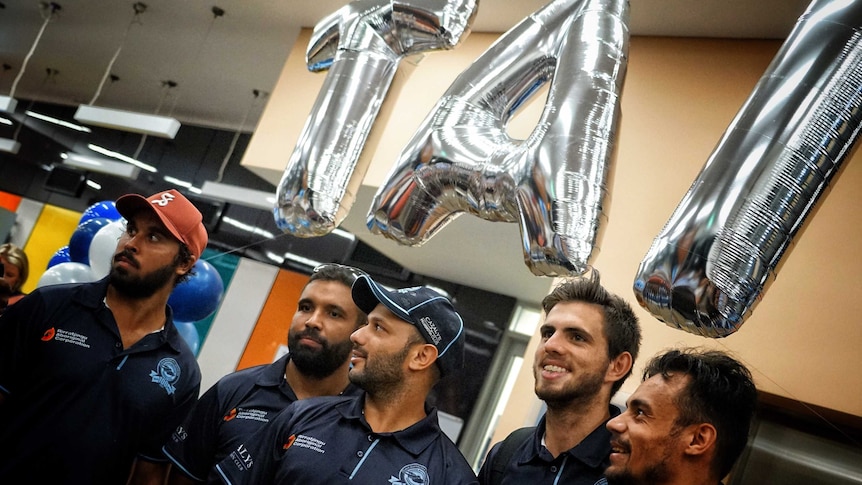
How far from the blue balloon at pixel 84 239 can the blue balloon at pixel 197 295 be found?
0.56 meters

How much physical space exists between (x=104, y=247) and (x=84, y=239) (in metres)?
0.44

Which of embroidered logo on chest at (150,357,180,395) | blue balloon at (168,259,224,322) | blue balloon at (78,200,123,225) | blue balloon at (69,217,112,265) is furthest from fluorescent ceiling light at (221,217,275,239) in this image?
embroidered logo on chest at (150,357,180,395)

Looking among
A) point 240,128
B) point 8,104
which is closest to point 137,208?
point 8,104

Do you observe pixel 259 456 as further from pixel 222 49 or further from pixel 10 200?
pixel 10 200

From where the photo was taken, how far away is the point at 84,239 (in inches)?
152

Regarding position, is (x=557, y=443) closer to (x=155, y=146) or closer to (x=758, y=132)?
(x=758, y=132)

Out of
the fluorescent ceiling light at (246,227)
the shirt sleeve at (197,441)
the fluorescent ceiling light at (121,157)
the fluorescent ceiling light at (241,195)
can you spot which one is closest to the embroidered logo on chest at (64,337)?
the shirt sleeve at (197,441)

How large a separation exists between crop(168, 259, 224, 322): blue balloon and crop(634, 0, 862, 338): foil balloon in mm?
2830

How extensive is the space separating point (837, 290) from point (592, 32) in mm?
1749

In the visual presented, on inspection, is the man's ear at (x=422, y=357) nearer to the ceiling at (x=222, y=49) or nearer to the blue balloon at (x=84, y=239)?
the ceiling at (x=222, y=49)

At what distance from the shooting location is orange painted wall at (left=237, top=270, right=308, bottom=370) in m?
7.00

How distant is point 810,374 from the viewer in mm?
2566

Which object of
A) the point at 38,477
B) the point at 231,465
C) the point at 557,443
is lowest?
the point at 38,477

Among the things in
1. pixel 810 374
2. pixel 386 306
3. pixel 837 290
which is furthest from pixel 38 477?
pixel 837 290
